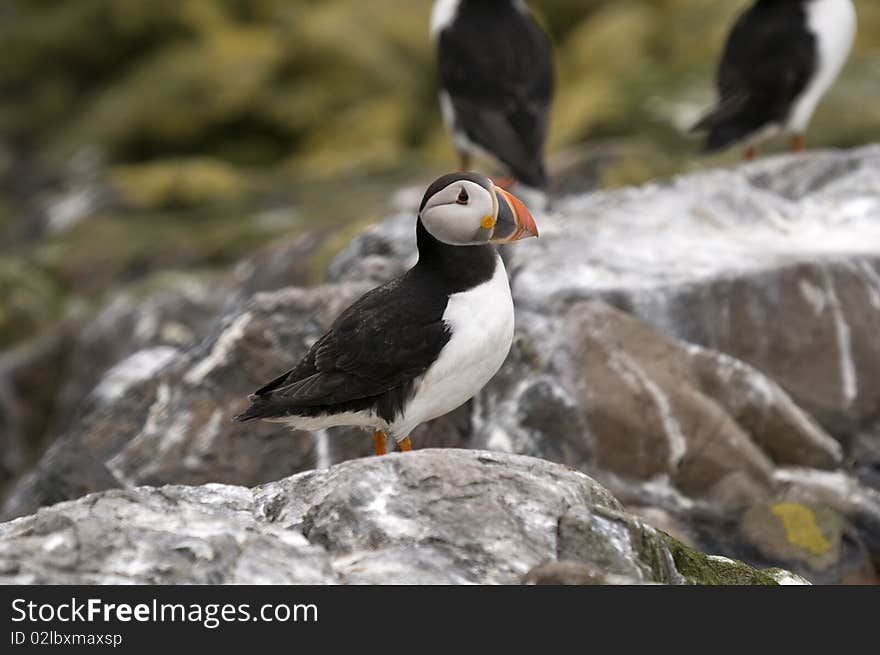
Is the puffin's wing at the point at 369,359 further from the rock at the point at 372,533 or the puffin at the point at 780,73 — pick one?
the puffin at the point at 780,73

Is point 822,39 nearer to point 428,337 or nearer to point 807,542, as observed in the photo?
point 807,542

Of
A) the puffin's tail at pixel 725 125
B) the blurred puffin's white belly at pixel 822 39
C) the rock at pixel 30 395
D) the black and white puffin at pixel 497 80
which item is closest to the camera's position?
the black and white puffin at pixel 497 80

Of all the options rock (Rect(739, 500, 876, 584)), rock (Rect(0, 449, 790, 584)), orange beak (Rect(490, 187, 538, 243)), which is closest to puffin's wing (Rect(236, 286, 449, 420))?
orange beak (Rect(490, 187, 538, 243))

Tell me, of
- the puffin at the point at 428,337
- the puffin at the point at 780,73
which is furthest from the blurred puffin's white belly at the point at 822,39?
the puffin at the point at 428,337

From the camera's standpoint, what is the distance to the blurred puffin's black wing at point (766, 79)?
995cm

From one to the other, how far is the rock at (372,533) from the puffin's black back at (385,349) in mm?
816

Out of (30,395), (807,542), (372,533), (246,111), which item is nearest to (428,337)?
(372,533)

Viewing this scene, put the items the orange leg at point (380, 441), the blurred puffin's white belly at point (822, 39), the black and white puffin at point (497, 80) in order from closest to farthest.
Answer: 1. the orange leg at point (380, 441)
2. the black and white puffin at point (497, 80)
3. the blurred puffin's white belly at point (822, 39)

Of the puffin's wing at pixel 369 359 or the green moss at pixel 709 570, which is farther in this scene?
the puffin's wing at pixel 369 359

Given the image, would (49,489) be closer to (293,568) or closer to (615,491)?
(615,491)

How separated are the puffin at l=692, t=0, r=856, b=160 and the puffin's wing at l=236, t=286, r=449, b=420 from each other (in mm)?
4968

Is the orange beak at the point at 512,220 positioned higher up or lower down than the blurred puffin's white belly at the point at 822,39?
lower down

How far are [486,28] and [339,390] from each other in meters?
5.24

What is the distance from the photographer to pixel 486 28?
32.9 ft
